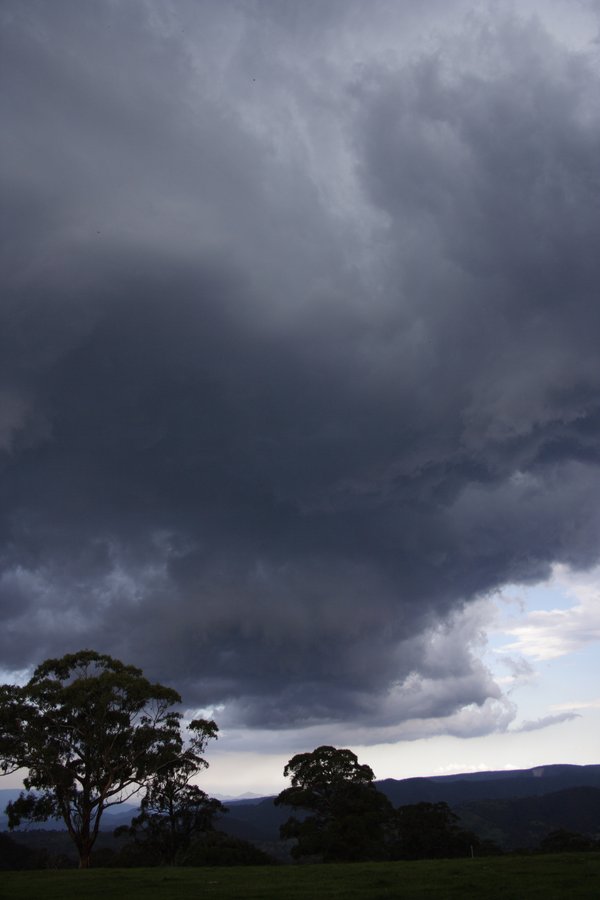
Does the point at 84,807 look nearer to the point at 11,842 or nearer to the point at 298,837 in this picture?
the point at 298,837

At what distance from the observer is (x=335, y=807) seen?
72.3 metres

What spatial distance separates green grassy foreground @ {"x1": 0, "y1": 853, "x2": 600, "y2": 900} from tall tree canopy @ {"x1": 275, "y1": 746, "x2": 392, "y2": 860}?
38.5 m

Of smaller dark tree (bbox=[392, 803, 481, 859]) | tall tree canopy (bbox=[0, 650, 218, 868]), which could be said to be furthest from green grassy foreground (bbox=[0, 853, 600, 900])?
smaller dark tree (bbox=[392, 803, 481, 859])

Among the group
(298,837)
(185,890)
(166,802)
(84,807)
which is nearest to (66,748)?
(84,807)

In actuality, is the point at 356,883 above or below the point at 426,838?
above

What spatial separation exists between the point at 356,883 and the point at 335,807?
50637 millimetres

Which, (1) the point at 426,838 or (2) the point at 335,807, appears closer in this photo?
(2) the point at 335,807

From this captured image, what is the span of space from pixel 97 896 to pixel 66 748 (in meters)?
36.7

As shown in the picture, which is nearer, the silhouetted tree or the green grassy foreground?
the green grassy foreground

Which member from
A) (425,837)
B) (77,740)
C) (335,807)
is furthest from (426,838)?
(77,740)

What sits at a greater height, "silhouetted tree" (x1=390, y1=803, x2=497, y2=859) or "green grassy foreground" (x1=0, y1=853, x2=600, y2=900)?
"green grassy foreground" (x1=0, y1=853, x2=600, y2=900)

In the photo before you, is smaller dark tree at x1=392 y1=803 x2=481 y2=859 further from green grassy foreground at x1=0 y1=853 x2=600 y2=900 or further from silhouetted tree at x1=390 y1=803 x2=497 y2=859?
green grassy foreground at x1=0 y1=853 x2=600 y2=900

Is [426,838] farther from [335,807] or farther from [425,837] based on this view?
[335,807]

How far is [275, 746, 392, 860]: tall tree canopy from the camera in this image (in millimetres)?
68062
